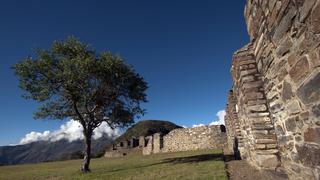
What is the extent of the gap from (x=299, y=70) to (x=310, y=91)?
1.38 ft

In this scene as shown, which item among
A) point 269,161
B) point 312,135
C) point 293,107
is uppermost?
point 293,107

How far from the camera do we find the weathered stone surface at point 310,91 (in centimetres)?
282

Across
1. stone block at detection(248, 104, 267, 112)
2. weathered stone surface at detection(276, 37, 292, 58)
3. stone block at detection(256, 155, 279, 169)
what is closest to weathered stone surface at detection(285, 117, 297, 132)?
weathered stone surface at detection(276, 37, 292, 58)

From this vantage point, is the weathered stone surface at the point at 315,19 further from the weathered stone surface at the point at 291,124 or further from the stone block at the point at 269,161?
the stone block at the point at 269,161

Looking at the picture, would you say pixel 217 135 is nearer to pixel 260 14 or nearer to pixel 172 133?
pixel 172 133

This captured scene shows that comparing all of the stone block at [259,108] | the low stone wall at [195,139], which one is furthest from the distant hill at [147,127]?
the stone block at [259,108]

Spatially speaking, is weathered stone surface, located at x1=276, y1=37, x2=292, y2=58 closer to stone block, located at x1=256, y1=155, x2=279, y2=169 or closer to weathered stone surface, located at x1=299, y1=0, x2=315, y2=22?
weathered stone surface, located at x1=299, y1=0, x2=315, y2=22

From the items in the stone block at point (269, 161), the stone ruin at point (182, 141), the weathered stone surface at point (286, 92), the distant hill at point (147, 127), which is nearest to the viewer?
the weathered stone surface at point (286, 92)

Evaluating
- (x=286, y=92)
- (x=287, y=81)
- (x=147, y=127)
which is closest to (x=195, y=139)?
(x=286, y=92)

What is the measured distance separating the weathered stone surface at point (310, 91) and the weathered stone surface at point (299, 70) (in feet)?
0.50

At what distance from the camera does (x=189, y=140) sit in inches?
1297

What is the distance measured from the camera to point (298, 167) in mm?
4062

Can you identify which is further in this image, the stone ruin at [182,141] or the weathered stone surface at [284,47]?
the stone ruin at [182,141]

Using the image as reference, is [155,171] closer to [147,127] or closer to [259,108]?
[259,108]
